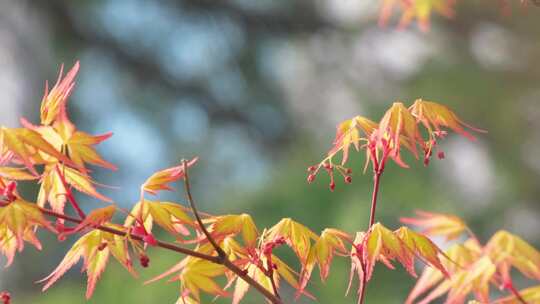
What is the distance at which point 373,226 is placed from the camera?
2.23 ft

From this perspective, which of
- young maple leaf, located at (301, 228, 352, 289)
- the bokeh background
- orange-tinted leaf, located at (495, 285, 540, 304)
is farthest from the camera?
the bokeh background

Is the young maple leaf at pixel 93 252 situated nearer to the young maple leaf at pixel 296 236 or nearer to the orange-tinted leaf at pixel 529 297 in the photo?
the young maple leaf at pixel 296 236

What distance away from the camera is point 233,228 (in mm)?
659

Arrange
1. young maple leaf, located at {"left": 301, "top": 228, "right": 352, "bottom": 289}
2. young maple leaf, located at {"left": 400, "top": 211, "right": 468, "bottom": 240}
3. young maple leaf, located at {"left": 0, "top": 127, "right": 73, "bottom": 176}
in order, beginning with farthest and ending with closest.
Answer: young maple leaf, located at {"left": 400, "top": 211, "right": 468, "bottom": 240}, young maple leaf, located at {"left": 301, "top": 228, "right": 352, "bottom": 289}, young maple leaf, located at {"left": 0, "top": 127, "right": 73, "bottom": 176}

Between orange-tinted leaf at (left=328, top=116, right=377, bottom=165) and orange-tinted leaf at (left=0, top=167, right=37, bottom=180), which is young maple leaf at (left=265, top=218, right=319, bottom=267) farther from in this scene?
orange-tinted leaf at (left=0, top=167, right=37, bottom=180)

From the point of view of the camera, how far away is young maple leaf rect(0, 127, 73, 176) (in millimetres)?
583

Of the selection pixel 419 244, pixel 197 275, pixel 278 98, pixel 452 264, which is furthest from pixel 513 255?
pixel 278 98

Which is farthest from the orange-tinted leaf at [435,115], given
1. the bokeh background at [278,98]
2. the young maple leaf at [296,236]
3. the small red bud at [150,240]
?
the bokeh background at [278,98]

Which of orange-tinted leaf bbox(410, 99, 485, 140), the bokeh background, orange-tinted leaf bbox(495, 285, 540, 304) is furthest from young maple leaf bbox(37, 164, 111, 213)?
the bokeh background

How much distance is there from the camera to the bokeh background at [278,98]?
2.67 metres

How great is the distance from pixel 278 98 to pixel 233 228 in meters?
3.36

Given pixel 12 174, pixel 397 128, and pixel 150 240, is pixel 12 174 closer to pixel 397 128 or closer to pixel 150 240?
pixel 150 240

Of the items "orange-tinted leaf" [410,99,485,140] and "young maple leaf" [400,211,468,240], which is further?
"young maple leaf" [400,211,468,240]

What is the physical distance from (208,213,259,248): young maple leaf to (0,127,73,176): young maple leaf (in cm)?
12
